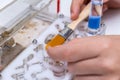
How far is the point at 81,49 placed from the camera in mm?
383

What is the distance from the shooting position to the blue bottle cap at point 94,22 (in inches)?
19.9

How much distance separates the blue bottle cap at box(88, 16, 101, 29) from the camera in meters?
0.51

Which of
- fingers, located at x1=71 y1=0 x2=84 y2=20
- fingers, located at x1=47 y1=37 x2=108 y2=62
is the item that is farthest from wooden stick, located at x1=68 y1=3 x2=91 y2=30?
fingers, located at x1=47 y1=37 x2=108 y2=62

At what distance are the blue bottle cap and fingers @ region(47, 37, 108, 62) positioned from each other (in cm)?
12

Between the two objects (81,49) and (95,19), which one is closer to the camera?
(81,49)

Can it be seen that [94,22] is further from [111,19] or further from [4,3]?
[4,3]

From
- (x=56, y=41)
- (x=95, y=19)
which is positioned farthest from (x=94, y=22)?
(x=56, y=41)

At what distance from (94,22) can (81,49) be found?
5.7 inches

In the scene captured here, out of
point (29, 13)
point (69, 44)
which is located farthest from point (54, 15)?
point (69, 44)

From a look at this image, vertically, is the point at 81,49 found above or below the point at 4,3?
below

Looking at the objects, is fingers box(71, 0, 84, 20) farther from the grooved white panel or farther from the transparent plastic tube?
the grooved white panel

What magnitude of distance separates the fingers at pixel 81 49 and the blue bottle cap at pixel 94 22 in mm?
116

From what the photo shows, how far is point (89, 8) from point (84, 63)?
18 centimetres

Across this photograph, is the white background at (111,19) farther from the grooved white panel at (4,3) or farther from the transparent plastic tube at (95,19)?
the grooved white panel at (4,3)
